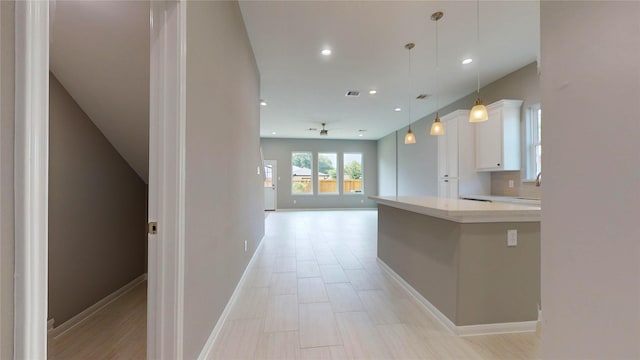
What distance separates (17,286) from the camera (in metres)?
0.48

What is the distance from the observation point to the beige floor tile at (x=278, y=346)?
1661 mm

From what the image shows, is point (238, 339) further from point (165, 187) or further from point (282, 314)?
point (165, 187)

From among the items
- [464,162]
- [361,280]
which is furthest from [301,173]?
[361,280]

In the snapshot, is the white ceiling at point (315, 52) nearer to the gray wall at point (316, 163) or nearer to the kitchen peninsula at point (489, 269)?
the kitchen peninsula at point (489, 269)

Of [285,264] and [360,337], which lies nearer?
[360,337]

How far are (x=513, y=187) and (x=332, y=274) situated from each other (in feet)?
11.2

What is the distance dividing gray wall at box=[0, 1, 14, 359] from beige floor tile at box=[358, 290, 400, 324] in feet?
6.73

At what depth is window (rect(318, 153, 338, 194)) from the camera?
10.1 metres

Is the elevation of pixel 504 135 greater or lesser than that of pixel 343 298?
greater

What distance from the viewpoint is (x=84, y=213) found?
86.8 inches

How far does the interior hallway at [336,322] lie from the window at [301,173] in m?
6.61

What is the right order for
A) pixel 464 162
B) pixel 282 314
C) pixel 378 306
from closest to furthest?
1. pixel 282 314
2. pixel 378 306
3. pixel 464 162

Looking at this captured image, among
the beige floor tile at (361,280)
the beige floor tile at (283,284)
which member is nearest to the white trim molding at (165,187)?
the beige floor tile at (283,284)

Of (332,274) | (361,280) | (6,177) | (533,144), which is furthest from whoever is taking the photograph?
(533,144)
